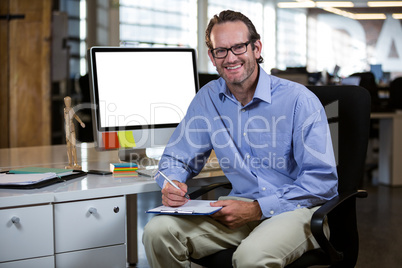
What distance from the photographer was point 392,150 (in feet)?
A: 18.4

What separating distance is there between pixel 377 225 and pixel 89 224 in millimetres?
2882

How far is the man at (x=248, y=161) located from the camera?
1.73 metres

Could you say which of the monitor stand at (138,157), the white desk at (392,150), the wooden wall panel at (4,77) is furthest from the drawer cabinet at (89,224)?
the wooden wall panel at (4,77)

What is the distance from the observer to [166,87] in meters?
2.46

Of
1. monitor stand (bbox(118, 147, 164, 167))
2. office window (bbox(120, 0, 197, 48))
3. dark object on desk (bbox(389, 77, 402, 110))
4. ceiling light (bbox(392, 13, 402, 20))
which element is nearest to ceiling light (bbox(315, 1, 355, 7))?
ceiling light (bbox(392, 13, 402, 20))

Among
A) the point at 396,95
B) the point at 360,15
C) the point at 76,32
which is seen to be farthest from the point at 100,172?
the point at 360,15

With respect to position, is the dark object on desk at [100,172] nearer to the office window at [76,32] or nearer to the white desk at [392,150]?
the white desk at [392,150]

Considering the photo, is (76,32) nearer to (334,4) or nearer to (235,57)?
(235,57)

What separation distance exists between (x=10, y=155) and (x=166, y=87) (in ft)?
2.82

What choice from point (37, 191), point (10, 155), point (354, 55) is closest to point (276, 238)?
point (37, 191)

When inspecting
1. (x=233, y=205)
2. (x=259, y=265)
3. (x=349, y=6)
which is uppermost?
(x=349, y=6)

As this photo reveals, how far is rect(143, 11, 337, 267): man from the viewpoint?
173 centimetres

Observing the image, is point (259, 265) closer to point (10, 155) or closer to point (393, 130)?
point (10, 155)

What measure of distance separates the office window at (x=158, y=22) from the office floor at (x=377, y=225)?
3484mm
